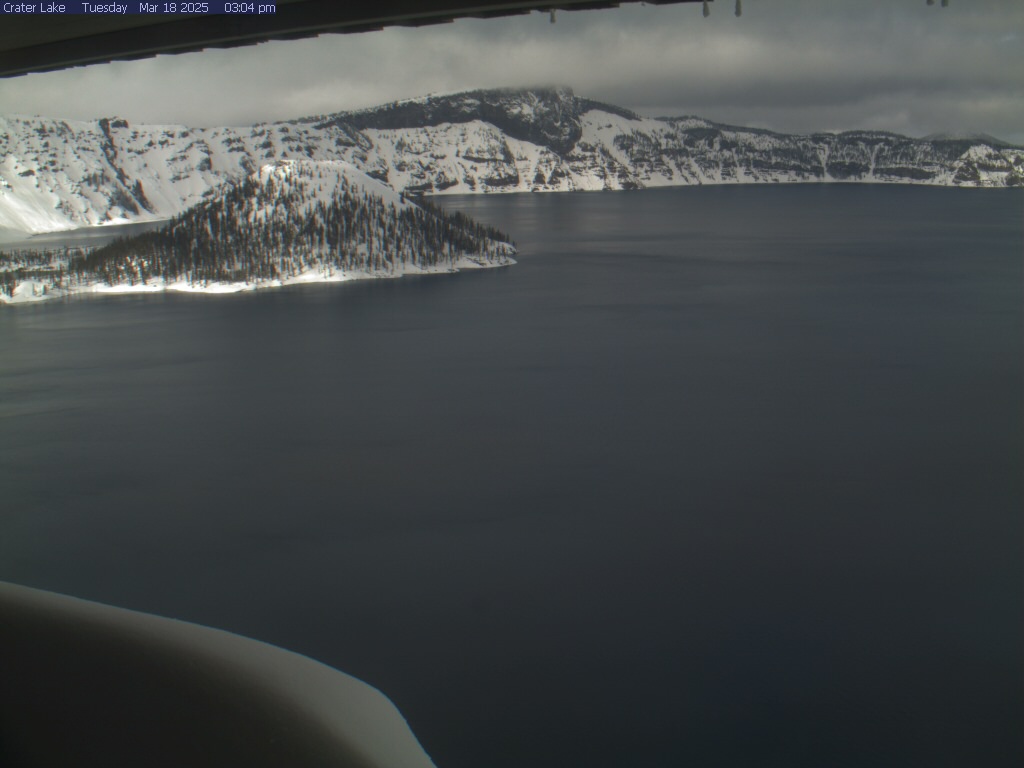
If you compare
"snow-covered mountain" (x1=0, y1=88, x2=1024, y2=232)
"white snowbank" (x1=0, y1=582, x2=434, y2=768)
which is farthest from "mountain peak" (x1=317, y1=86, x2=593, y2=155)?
"white snowbank" (x1=0, y1=582, x2=434, y2=768)

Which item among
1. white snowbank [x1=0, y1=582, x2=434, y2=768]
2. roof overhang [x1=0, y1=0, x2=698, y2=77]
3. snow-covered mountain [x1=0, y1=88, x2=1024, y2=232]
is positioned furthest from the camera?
snow-covered mountain [x1=0, y1=88, x2=1024, y2=232]

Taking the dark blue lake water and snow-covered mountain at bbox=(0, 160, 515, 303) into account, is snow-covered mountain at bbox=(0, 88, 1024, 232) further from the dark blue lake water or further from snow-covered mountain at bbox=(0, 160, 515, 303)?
the dark blue lake water

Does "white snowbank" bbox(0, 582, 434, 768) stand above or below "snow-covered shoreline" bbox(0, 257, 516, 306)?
above

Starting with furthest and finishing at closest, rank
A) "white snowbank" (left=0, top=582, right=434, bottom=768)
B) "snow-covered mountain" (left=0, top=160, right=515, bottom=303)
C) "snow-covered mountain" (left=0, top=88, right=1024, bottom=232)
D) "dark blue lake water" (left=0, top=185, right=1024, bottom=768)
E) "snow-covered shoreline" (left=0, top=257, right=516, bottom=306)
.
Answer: "snow-covered mountain" (left=0, top=88, right=1024, bottom=232), "snow-covered mountain" (left=0, top=160, right=515, bottom=303), "snow-covered shoreline" (left=0, top=257, right=516, bottom=306), "dark blue lake water" (left=0, top=185, right=1024, bottom=768), "white snowbank" (left=0, top=582, right=434, bottom=768)

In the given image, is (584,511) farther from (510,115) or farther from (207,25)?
(510,115)

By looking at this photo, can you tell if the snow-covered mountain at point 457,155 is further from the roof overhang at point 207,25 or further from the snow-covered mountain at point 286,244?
the roof overhang at point 207,25

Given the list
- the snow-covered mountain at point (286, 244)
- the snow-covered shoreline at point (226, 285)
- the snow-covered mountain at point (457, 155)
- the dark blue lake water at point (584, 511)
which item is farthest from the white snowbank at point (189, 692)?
the snow-covered mountain at point (457, 155)
